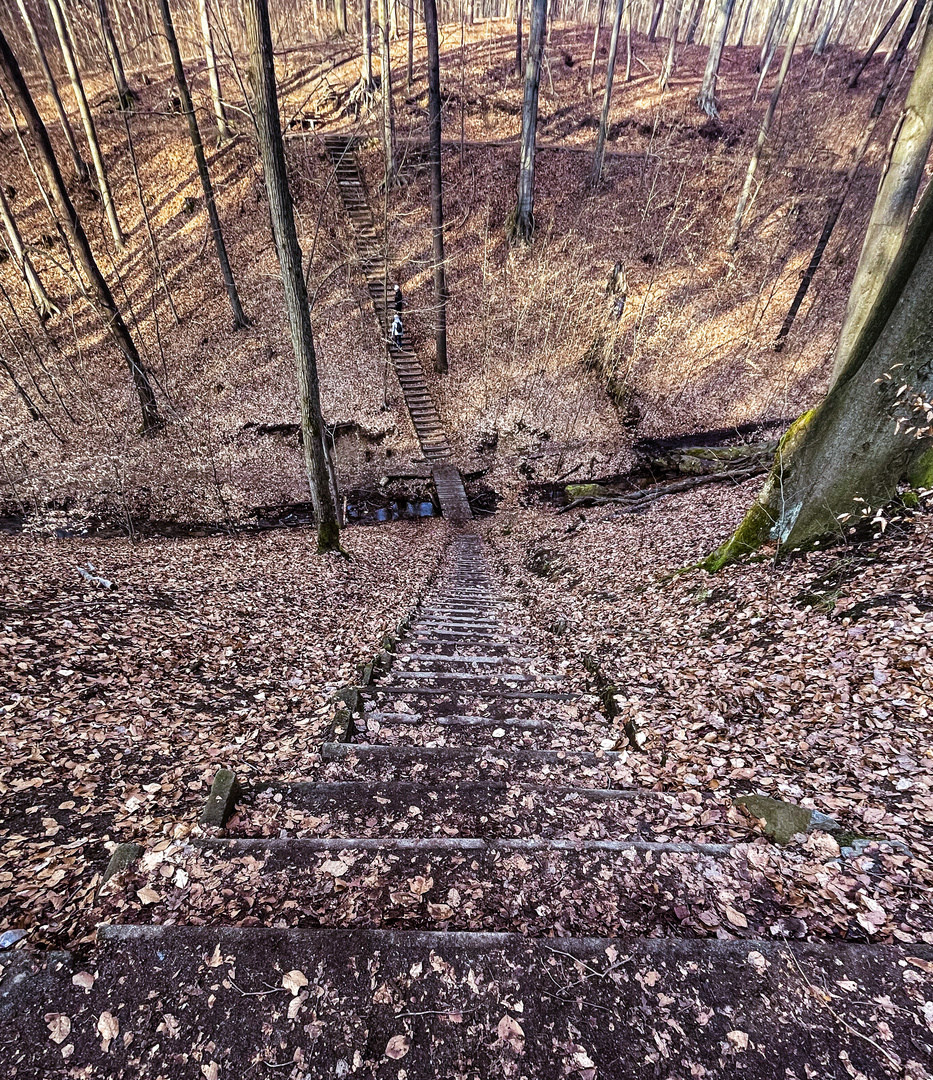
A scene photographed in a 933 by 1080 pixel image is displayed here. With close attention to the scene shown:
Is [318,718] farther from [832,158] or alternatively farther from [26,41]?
[26,41]

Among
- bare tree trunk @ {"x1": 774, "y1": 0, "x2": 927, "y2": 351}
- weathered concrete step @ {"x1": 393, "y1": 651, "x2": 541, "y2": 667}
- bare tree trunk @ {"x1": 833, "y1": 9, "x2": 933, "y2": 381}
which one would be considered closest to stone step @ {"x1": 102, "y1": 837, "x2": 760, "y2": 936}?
weathered concrete step @ {"x1": 393, "y1": 651, "x2": 541, "y2": 667}

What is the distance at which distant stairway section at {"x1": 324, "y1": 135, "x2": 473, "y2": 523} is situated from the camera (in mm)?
16188

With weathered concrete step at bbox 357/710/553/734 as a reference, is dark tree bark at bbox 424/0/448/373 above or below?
above

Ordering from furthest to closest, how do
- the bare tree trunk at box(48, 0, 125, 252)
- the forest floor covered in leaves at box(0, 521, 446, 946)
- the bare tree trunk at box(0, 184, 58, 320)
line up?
the bare tree trunk at box(0, 184, 58, 320) < the bare tree trunk at box(48, 0, 125, 252) < the forest floor covered in leaves at box(0, 521, 446, 946)

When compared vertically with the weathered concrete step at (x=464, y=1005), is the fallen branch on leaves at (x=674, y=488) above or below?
above

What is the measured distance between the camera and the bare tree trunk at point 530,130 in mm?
17969

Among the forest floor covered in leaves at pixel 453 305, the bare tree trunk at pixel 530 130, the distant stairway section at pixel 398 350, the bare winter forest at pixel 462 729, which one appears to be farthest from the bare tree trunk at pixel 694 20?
the bare winter forest at pixel 462 729

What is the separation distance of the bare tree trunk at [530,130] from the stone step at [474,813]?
920 inches

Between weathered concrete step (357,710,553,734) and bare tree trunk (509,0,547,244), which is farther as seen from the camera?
bare tree trunk (509,0,547,244)

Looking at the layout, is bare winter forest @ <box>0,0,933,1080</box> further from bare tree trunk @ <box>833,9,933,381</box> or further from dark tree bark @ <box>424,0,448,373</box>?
dark tree bark @ <box>424,0,448,373</box>

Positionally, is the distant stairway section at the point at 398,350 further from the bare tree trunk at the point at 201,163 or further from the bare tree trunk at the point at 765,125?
the bare tree trunk at the point at 765,125

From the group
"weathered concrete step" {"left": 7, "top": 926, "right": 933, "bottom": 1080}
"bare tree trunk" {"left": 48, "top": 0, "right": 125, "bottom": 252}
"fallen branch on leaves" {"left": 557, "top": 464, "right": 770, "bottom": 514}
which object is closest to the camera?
"weathered concrete step" {"left": 7, "top": 926, "right": 933, "bottom": 1080}

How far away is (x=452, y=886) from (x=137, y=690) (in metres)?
3.47

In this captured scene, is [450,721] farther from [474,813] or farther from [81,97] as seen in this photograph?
[81,97]
